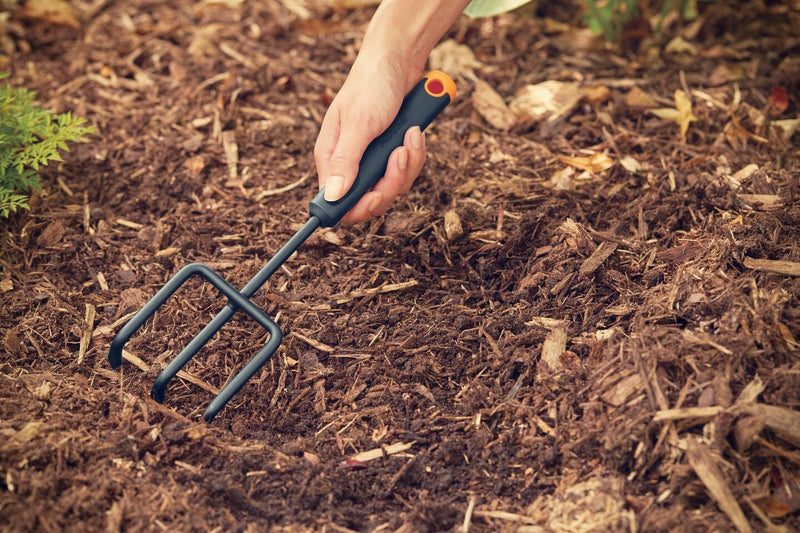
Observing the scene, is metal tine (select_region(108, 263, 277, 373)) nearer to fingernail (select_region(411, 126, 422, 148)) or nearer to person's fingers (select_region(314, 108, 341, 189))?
person's fingers (select_region(314, 108, 341, 189))

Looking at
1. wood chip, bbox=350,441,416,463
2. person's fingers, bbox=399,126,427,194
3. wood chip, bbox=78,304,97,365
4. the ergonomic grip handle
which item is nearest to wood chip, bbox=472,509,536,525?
wood chip, bbox=350,441,416,463

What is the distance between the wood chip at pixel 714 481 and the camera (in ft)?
4.91

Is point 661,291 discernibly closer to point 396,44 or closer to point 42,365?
point 396,44

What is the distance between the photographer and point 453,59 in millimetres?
3004

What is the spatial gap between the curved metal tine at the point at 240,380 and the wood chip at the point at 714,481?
105cm

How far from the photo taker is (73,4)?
3.27 metres

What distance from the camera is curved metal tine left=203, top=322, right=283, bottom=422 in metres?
1.76

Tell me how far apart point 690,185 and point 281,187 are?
1405mm

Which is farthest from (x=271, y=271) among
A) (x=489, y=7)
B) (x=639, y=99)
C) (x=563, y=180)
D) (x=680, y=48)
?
(x=680, y=48)

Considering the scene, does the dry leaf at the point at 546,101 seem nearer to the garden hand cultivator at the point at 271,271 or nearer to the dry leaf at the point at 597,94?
the dry leaf at the point at 597,94

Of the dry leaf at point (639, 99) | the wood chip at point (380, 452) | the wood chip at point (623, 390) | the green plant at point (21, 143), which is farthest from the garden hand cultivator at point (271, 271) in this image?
the dry leaf at point (639, 99)

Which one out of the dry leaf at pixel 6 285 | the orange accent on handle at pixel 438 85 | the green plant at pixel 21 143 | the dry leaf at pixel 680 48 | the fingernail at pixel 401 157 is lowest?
the dry leaf at pixel 680 48

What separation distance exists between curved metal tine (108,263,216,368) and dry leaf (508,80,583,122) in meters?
1.46

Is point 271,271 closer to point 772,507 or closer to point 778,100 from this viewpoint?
point 772,507
